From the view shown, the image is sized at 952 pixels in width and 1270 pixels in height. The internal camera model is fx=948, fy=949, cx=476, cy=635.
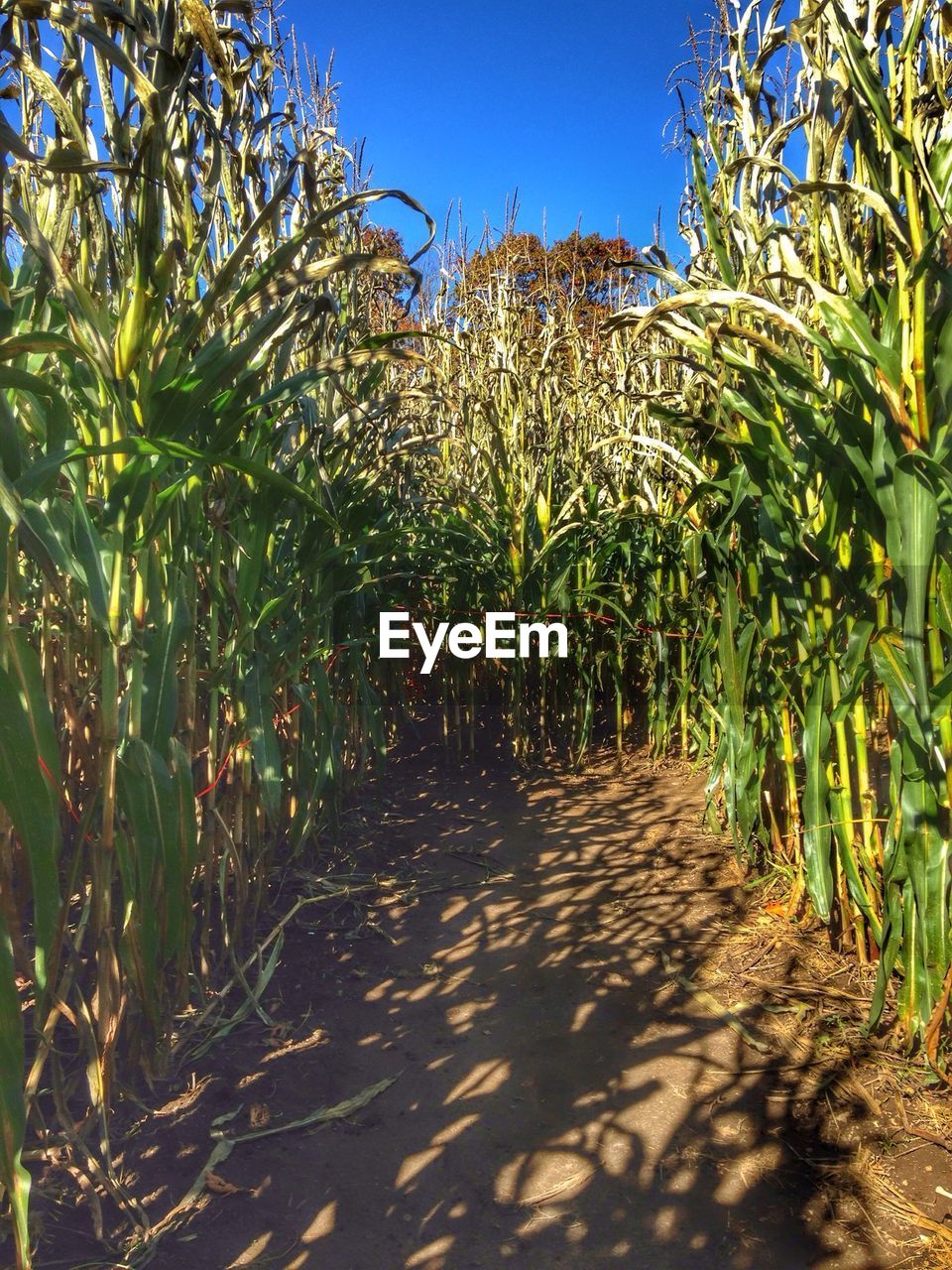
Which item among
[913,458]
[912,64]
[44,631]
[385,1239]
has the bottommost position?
[385,1239]

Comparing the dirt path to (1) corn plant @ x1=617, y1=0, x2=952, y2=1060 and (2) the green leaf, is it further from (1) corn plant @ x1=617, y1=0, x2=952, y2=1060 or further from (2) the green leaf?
(2) the green leaf

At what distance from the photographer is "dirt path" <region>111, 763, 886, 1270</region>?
1.41 meters

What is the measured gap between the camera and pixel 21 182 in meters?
1.81

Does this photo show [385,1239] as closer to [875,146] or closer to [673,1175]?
[673,1175]

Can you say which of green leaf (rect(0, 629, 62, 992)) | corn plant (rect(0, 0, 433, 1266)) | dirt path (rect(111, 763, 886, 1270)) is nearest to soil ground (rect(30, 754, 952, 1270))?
dirt path (rect(111, 763, 886, 1270))

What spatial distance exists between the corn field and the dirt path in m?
0.18

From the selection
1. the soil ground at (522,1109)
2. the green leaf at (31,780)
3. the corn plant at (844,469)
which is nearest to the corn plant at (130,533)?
the green leaf at (31,780)

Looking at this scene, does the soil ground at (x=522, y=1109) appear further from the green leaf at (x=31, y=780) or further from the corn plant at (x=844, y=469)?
the green leaf at (x=31, y=780)

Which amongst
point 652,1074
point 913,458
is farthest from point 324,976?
point 913,458

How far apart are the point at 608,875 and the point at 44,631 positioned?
1842mm

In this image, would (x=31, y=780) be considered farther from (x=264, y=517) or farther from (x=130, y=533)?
(x=264, y=517)

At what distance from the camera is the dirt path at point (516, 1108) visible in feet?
4.63

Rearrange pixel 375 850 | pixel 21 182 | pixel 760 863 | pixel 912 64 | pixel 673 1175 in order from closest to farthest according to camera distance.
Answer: pixel 673 1175 → pixel 912 64 → pixel 21 182 → pixel 760 863 → pixel 375 850

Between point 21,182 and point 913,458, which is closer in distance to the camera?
point 913,458
